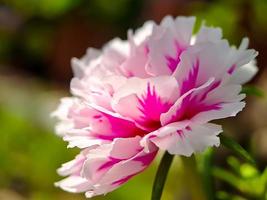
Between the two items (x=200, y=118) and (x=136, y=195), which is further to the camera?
(x=136, y=195)

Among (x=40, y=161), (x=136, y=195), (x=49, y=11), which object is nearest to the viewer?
(x=136, y=195)

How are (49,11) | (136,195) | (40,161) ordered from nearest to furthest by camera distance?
(136,195)
(40,161)
(49,11)

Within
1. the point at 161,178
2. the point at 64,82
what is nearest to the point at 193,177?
the point at 161,178

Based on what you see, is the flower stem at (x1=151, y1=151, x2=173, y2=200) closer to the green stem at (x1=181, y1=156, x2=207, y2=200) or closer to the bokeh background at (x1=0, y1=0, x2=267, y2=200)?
the green stem at (x1=181, y1=156, x2=207, y2=200)

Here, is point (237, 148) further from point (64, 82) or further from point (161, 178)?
point (64, 82)

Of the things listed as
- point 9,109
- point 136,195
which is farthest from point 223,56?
point 9,109

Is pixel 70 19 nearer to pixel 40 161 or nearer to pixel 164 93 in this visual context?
pixel 40 161

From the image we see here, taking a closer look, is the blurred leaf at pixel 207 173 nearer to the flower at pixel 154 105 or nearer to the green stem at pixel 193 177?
the green stem at pixel 193 177

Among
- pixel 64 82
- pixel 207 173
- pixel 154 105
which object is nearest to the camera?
pixel 154 105
